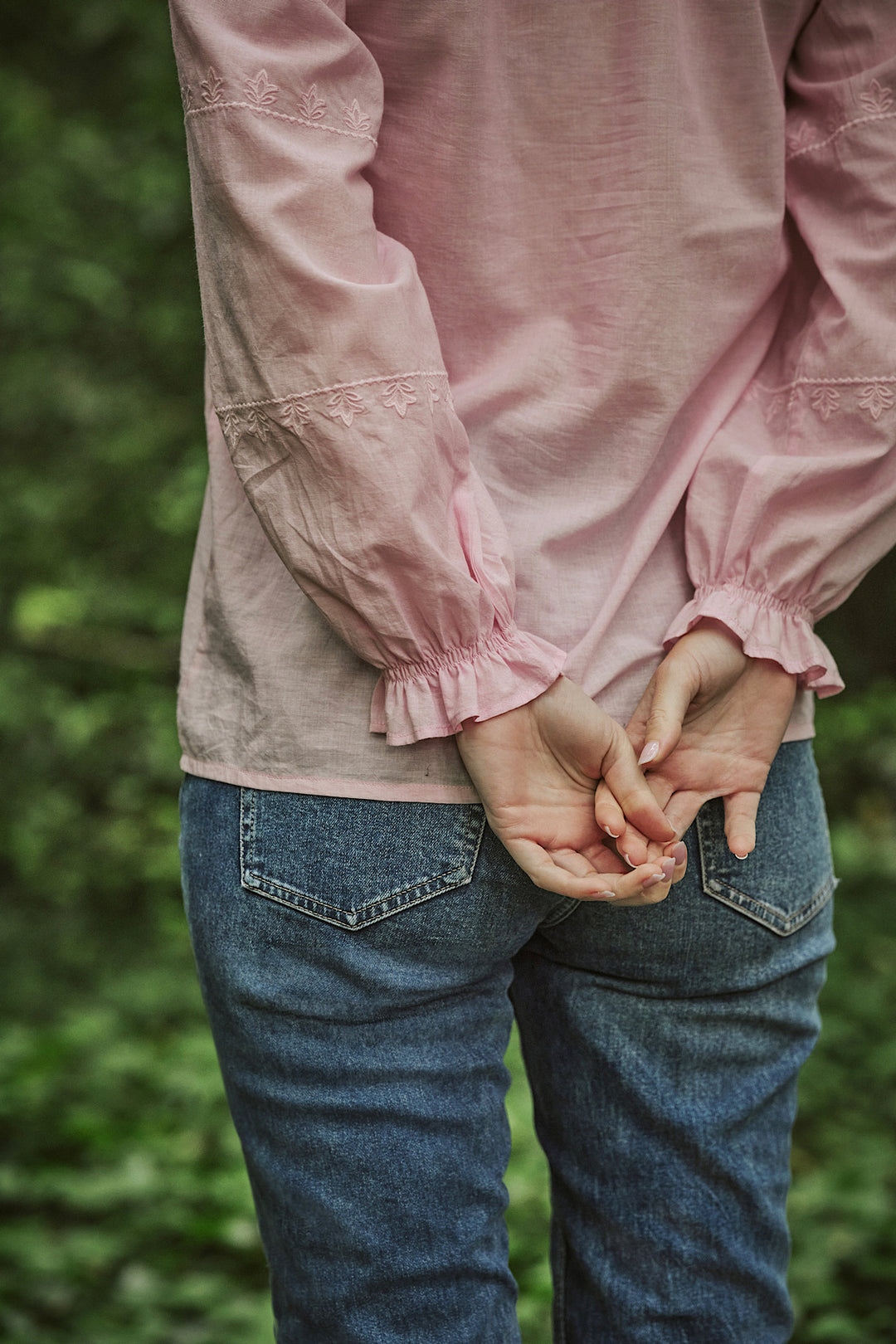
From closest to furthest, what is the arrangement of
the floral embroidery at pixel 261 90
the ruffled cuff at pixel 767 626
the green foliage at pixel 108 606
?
the floral embroidery at pixel 261 90, the ruffled cuff at pixel 767 626, the green foliage at pixel 108 606

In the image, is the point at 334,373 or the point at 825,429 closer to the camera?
the point at 334,373

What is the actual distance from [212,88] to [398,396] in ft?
0.76

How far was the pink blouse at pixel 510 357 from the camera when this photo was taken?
832mm

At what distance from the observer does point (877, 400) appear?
0.96 metres

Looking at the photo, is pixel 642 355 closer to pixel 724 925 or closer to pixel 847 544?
pixel 847 544

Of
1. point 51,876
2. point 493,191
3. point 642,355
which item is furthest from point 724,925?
point 51,876

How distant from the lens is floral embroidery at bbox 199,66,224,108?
0.82 meters

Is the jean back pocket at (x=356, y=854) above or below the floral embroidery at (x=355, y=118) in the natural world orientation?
below

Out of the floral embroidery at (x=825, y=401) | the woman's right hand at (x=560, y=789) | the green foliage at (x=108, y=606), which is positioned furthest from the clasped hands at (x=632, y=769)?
the green foliage at (x=108, y=606)

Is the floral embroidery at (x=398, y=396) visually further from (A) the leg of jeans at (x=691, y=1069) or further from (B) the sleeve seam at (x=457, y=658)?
(A) the leg of jeans at (x=691, y=1069)

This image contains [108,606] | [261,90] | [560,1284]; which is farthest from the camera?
[108,606]

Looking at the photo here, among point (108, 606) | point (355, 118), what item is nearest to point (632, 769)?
point (355, 118)

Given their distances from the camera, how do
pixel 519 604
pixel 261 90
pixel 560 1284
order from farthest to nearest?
pixel 560 1284
pixel 519 604
pixel 261 90

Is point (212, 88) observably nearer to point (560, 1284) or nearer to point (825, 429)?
point (825, 429)
